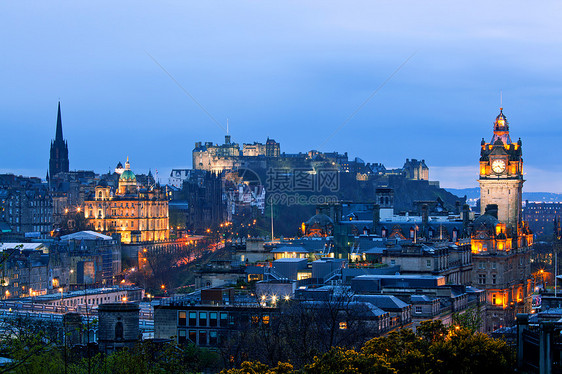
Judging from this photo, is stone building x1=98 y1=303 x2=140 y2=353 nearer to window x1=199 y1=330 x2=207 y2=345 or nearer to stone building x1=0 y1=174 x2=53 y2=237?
window x1=199 y1=330 x2=207 y2=345

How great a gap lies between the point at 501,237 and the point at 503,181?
367 inches

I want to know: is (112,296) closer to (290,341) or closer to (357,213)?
(357,213)

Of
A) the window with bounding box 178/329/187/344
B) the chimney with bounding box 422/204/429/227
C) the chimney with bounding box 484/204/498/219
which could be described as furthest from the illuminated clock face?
the window with bounding box 178/329/187/344

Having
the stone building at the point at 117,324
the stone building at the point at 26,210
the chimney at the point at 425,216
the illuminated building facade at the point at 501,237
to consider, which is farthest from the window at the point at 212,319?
the stone building at the point at 26,210

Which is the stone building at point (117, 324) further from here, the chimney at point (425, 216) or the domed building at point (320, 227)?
the chimney at point (425, 216)

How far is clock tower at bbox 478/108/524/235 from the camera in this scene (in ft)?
404

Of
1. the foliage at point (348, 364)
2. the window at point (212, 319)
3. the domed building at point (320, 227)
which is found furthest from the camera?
the domed building at point (320, 227)

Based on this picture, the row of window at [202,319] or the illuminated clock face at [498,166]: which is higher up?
the illuminated clock face at [498,166]

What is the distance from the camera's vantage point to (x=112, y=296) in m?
121

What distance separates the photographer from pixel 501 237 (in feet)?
379

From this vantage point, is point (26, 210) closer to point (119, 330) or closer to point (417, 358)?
point (119, 330)

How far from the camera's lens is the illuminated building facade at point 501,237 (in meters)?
112

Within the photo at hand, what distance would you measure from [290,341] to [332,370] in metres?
16.1

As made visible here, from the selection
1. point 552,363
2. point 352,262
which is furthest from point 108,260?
point 552,363
